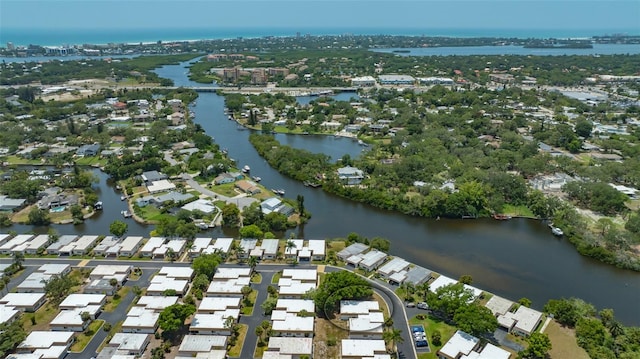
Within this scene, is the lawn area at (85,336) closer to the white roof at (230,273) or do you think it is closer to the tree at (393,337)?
the white roof at (230,273)

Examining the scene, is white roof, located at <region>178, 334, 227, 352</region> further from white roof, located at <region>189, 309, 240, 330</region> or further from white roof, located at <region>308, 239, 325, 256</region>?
white roof, located at <region>308, 239, 325, 256</region>

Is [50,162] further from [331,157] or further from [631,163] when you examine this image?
[631,163]

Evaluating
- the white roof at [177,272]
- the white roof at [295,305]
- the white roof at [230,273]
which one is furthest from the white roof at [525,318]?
the white roof at [177,272]

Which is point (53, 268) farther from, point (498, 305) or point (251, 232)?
point (498, 305)

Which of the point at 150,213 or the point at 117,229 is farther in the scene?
the point at 150,213

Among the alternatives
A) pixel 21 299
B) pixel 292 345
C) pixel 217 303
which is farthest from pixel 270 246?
pixel 21 299

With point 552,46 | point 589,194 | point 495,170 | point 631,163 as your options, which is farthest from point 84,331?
point 552,46
